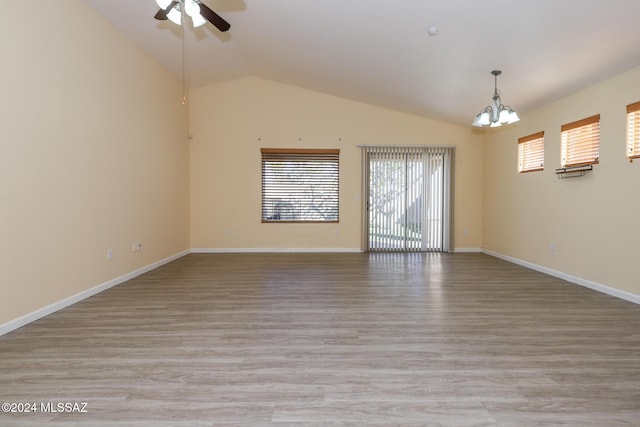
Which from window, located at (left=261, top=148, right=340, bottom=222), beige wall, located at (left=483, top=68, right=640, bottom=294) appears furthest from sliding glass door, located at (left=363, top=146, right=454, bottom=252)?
beige wall, located at (left=483, top=68, right=640, bottom=294)

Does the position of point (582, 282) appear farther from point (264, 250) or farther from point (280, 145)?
point (280, 145)

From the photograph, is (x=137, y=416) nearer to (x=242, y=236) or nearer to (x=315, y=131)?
(x=242, y=236)

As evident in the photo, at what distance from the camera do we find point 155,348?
216cm

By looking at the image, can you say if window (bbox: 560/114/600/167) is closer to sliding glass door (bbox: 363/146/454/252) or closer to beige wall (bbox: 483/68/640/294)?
beige wall (bbox: 483/68/640/294)

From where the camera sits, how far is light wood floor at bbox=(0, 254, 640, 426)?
1516mm

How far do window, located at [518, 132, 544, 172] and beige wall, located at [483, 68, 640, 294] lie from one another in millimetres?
109

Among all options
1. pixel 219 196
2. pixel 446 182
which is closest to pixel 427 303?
pixel 446 182

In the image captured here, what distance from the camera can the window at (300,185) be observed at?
6305 mm

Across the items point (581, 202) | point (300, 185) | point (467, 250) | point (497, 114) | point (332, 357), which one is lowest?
point (332, 357)

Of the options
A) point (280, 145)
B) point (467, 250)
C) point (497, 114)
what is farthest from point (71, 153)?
point (467, 250)

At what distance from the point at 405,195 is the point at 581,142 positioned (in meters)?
2.98

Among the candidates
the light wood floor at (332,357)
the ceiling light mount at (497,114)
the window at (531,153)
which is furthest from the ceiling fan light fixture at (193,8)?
the window at (531,153)

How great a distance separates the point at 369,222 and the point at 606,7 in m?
4.55

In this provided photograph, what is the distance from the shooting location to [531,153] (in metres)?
4.88
